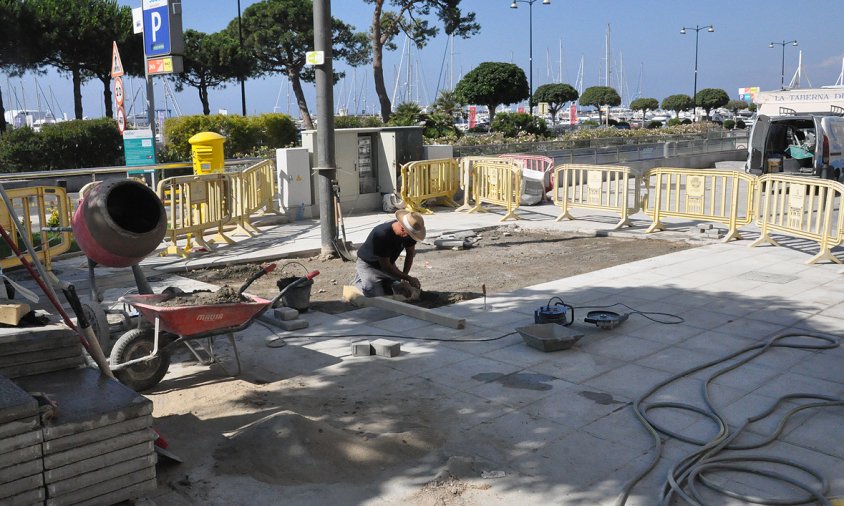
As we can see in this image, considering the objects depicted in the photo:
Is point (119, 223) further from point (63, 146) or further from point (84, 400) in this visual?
point (63, 146)

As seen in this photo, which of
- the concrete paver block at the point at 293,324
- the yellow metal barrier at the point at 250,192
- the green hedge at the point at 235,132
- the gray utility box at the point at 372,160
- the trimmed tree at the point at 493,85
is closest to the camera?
the concrete paver block at the point at 293,324

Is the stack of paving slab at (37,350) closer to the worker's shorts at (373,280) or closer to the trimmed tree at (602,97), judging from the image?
the worker's shorts at (373,280)

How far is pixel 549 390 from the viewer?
635 centimetres

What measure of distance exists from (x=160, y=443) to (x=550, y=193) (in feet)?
54.0

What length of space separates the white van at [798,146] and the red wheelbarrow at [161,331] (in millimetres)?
16273

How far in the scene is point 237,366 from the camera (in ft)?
22.9

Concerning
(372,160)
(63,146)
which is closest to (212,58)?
(63,146)

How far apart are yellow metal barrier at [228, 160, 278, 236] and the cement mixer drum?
7.49m

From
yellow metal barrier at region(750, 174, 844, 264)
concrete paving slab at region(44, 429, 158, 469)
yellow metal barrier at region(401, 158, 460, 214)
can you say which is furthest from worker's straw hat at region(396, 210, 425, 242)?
yellow metal barrier at region(401, 158, 460, 214)

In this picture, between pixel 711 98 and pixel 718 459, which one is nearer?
pixel 718 459

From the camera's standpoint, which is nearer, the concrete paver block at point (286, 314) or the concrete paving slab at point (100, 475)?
the concrete paving slab at point (100, 475)

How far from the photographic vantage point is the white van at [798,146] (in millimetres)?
18328

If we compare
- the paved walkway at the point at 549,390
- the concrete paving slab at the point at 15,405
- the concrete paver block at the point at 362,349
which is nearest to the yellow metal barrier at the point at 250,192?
the paved walkway at the point at 549,390

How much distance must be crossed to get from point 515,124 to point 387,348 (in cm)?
2970
